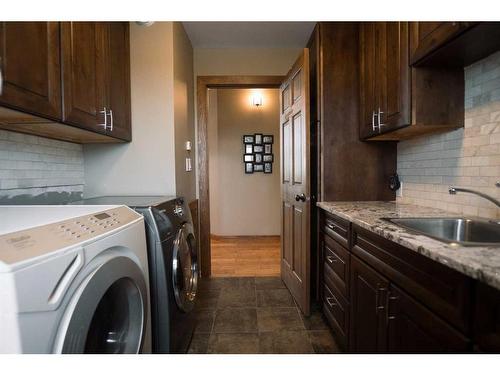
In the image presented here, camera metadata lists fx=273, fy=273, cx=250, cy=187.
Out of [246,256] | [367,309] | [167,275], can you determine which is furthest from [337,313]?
[246,256]

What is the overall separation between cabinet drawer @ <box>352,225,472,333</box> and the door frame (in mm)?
1991

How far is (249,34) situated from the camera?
2688mm

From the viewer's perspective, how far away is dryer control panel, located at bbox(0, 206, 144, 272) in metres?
0.59

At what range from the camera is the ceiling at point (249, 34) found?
2514 mm

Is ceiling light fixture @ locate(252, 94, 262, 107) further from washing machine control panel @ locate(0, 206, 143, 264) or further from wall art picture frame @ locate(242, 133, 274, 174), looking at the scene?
washing machine control panel @ locate(0, 206, 143, 264)

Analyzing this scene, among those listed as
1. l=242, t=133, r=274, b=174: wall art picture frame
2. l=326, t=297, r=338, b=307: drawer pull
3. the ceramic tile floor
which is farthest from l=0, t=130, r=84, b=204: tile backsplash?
l=242, t=133, r=274, b=174: wall art picture frame

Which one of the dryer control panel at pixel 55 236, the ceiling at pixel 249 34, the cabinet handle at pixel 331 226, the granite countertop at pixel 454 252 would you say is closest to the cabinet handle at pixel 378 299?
the granite countertop at pixel 454 252

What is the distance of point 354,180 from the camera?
209 cm

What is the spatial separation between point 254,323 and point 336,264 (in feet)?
2.61

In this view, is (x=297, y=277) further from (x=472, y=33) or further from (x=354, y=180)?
(x=472, y=33)

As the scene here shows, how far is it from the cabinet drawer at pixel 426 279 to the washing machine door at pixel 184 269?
984mm

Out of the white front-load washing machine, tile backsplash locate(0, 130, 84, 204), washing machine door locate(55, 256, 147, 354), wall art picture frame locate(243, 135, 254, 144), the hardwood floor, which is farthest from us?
wall art picture frame locate(243, 135, 254, 144)
